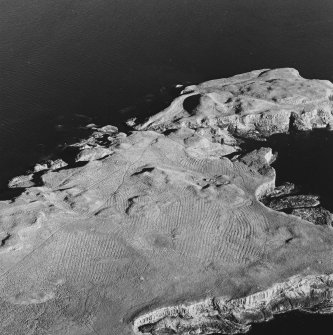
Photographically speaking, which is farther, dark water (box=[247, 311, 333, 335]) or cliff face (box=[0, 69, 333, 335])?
cliff face (box=[0, 69, 333, 335])

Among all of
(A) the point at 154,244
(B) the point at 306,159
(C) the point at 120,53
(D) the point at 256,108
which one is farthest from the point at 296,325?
(C) the point at 120,53

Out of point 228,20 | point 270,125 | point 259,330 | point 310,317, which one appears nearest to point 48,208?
point 259,330

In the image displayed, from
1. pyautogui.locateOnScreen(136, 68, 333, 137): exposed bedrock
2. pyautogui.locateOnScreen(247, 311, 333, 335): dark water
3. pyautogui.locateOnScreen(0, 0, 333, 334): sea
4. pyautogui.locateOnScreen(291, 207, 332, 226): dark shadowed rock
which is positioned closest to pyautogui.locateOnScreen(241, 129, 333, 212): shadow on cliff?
pyautogui.locateOnScreen(136, 68, 333, 137): exposed bedrock

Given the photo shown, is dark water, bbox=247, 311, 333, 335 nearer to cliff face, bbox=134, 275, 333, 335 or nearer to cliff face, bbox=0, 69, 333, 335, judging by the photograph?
cliff face, bbox=134, 275, 333, 335

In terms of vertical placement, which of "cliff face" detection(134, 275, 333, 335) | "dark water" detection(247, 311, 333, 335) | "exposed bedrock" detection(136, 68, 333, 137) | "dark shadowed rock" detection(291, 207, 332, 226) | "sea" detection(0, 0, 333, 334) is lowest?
"dark water" detection(247, 311, 333, 335)

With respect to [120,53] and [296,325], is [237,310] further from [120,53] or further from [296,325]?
[120,53]

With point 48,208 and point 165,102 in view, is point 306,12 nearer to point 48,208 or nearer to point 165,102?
point 165,102
